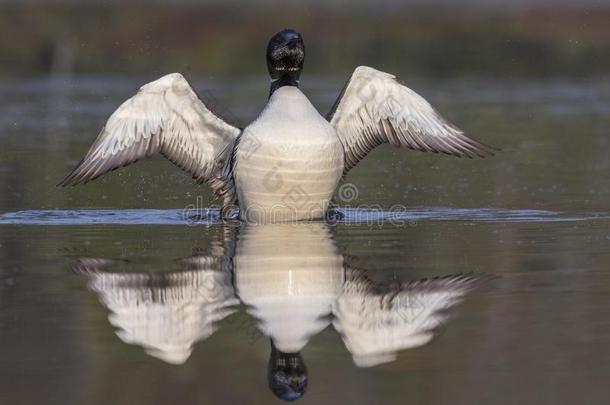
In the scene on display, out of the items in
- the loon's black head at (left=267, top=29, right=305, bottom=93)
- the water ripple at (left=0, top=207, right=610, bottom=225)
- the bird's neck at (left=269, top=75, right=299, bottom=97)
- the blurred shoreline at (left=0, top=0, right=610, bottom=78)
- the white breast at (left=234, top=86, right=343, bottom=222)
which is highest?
the blurred shoreline at (left=0, top=0, right=610, bottom=78)

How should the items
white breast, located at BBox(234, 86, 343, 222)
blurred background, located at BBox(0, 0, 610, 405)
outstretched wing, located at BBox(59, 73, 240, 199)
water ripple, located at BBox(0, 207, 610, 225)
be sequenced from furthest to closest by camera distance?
1. outstretched wing, located at BBox(59, 73, 240, 199)
2. water ripple, located at BBox(0, 207, 610, 225)
3. white breast, located at BBox(234, 86, 343, 222)
4. blurred background, located at BBox(0, 0, 610, 405)

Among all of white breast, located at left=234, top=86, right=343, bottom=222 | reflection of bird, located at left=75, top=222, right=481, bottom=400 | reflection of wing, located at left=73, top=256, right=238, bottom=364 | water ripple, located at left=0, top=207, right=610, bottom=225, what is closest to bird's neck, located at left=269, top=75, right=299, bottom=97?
white breast, located at left=234, top=86, right=343, bottom=222

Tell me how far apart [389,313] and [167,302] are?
3.50 feet

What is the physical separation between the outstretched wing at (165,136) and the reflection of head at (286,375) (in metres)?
4.26

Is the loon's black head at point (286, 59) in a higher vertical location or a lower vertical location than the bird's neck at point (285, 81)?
higher

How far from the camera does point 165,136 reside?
10.4 metres

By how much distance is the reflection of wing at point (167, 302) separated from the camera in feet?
20.2

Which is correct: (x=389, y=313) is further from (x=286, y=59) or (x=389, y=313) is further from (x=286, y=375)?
(x=286, y=59)

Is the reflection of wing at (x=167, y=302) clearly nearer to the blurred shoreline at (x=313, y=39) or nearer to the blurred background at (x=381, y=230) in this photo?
the blurred background at (x=381, y=230)

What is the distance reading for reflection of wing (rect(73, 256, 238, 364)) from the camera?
6.15 meters

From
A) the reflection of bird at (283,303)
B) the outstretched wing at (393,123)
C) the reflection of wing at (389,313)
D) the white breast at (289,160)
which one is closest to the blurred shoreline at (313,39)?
the outstretched wing at (393,123)

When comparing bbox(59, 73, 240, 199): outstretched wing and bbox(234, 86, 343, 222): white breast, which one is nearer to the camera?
bbox(234, 86, 343, 222): white breast

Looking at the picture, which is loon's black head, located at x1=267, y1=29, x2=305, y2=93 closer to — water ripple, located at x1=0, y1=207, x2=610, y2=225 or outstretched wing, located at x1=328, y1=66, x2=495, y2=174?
outstretched wing, located at x1=328, y1=66, x2=495, y2=174

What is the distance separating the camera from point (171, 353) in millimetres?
5941
